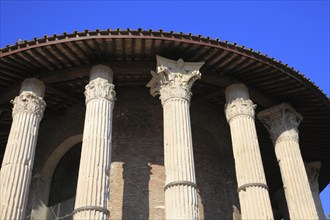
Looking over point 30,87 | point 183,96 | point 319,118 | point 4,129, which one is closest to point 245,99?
point 183,96

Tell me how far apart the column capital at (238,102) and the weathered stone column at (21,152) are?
174 inches

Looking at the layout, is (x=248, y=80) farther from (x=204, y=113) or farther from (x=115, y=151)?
(x=115, y=151)

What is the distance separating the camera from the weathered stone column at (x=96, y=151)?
817 cm

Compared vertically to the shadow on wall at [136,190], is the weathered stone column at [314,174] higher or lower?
higher

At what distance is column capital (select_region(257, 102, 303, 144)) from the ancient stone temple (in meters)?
0.03

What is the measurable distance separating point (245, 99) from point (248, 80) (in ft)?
2.27

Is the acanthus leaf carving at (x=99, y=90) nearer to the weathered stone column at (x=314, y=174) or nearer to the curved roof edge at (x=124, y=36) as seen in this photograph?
the curved roof edge at (x=124, y=36)

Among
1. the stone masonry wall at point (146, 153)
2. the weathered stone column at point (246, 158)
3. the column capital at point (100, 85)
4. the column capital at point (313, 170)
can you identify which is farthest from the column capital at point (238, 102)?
the column capital at point (313, 170)

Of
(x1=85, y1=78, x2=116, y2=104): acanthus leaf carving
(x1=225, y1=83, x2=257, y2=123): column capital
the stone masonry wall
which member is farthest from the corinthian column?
the stone masonry wall

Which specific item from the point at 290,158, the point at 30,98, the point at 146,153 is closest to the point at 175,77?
the point at 146,153

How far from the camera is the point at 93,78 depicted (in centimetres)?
1020

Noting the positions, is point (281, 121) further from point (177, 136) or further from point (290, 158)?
point (177, 136)

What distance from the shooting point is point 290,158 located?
11.0 metres

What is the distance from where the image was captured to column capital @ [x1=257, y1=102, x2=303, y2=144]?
11383mm
